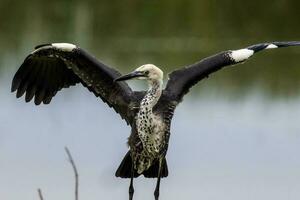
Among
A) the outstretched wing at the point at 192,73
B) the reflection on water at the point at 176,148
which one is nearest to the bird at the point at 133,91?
the outstretched wing at the point at 192,73

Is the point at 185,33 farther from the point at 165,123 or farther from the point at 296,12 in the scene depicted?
the point at 165,123

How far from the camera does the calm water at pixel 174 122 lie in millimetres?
12320

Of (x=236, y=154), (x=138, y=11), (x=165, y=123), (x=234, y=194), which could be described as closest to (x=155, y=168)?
(x=165, y=123)

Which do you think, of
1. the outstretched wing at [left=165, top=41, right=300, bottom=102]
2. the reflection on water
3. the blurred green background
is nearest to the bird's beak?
the outstretched wing at [left=165, top=41, right=300, bottom=102]

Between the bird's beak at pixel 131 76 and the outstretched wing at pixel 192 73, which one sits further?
the outstretched wing at pixel 192 73

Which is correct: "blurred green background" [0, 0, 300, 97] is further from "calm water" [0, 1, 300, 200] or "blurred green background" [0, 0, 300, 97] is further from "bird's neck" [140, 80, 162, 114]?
"bird's neck" [140, 80, 162, 114]

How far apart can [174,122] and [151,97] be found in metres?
6.97

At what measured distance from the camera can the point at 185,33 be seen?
1003 inches

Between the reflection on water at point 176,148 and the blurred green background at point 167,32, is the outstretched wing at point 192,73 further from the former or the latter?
the blurred green background at point 167,32

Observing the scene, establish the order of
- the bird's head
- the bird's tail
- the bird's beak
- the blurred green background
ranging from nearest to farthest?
the bird's beak
the bird's head
the bird's tail
the blurred green background

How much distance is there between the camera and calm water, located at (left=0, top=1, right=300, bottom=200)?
1232cm

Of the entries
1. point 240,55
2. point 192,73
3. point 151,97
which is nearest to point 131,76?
point 151,97

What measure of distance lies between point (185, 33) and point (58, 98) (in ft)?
31.1

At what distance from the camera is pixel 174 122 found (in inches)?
606
